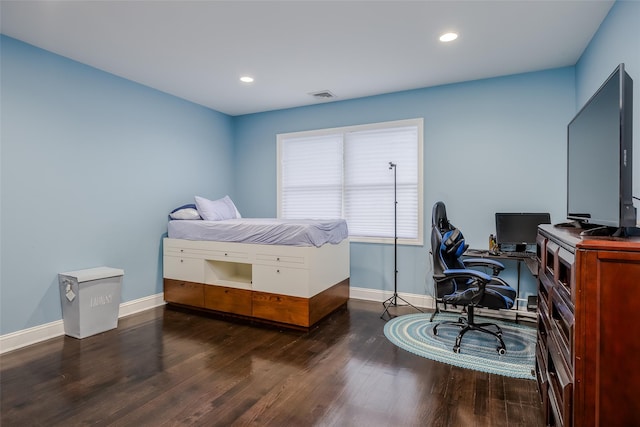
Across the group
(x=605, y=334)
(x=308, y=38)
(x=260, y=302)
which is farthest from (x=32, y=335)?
(x=605, y=334)

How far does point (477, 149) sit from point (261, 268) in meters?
2.77

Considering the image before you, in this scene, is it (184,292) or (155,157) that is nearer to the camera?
(184,292)

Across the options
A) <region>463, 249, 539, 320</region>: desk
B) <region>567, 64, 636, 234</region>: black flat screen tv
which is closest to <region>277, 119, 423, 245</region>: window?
<region>463, 249, 539, 320</region>: desk

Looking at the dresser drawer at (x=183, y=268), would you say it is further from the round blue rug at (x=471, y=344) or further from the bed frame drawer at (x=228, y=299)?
the round blue rug at (x=471, y=344)

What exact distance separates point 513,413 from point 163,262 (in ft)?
12.8

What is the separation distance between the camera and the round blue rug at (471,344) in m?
2.60

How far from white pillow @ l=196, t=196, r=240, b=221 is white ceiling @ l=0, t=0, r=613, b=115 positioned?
1.43 meters

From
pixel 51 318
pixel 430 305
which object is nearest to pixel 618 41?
pixel 430 305

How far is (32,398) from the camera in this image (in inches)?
86.7

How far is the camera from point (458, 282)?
3.08 metres

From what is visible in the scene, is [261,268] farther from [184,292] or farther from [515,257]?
[515,257]

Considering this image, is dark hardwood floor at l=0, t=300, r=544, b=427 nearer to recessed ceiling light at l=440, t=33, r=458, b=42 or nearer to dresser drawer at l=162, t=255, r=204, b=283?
dresser drawer at l=162, t=255, r=204, b=283

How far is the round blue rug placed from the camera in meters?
2.60

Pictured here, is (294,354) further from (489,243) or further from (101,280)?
(489,243)
